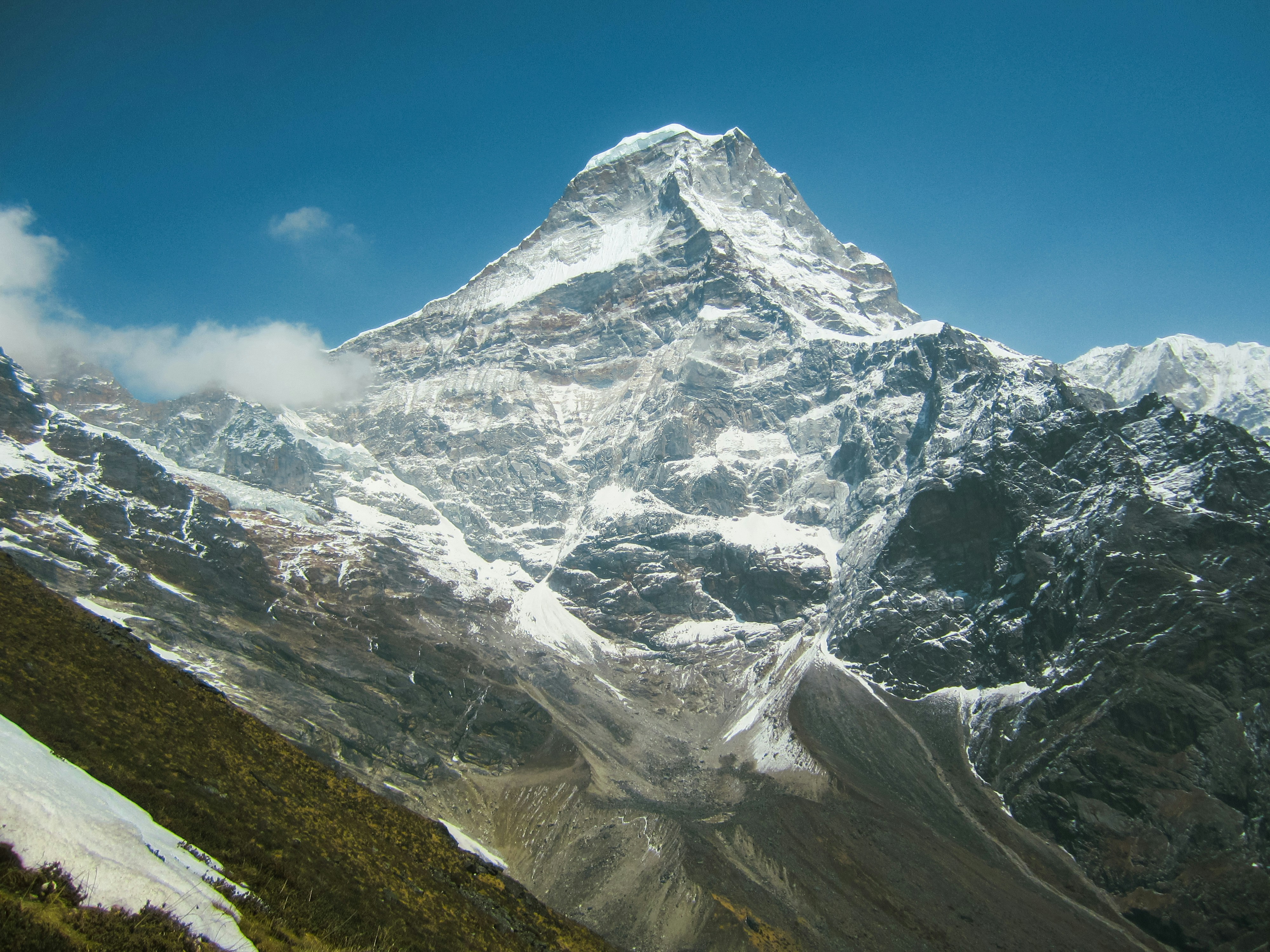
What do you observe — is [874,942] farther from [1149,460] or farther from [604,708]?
[1149,460]

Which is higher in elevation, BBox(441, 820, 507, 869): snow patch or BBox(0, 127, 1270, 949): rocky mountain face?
BBox(0, 127, 1270, 949): rocky mountain face

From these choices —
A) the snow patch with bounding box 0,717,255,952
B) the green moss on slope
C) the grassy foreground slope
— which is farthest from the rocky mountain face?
the green moss on slope

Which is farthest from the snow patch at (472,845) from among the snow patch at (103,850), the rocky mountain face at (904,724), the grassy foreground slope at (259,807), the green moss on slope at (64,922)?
the green moss on slope at (64,922)

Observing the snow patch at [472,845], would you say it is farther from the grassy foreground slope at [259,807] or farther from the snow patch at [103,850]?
the snow patch at [103,850]

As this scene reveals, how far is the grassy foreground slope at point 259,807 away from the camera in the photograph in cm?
2239

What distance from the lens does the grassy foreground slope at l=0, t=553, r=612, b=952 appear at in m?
22.4

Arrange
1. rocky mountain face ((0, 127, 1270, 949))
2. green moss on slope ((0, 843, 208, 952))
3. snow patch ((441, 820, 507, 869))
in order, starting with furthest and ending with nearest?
1. rocky mountain face ((0, 127, 1270, 949))
2. snow patch ((441, 820, 507, 869))
3. green moss on slope ((0, 843, 208, 952))

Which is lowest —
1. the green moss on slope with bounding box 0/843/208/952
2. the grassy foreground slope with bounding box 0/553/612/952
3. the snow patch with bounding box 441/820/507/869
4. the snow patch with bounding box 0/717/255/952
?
the snow patch with bounding box 441/820/507/869

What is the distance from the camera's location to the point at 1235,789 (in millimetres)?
125125

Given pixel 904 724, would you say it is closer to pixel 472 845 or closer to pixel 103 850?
pixel 472 845

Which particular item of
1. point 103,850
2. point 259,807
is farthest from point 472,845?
point 103,850

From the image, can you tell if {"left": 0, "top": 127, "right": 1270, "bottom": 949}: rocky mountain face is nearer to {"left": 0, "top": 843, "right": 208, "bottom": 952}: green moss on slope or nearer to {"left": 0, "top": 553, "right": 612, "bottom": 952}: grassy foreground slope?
{"left": 0, "top": 553, "right": 612, "bottom": 952}: grassy foreground slope

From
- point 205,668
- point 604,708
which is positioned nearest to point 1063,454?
point 604,708

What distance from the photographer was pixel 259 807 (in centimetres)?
2975
